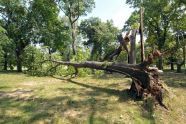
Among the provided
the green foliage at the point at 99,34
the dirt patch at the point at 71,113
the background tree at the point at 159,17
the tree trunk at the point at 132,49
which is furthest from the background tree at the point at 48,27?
the dirt patch at the point at 71,113

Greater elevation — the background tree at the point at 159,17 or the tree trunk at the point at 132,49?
the background tree at the point at 159,17

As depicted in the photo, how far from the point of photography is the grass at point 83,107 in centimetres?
1179

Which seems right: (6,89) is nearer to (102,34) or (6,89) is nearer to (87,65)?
(87,65)

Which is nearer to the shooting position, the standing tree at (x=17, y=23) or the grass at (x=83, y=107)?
the grass at (x=83, y=107)

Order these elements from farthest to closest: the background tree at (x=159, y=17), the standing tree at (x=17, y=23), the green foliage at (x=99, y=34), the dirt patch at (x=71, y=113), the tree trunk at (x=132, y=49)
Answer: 1. the green foliage at (x=99, y=34)
2. the standing tree at (x=17, y=23)
3. the background tree at (x=159, y=17)
4. the tree trunk at (x=132, y=49)
5. the dirt patch at (x=71, y=113)

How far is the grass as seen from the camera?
11.8 metres

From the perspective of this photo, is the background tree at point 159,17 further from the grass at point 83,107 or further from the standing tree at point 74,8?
the grass at point 83,107

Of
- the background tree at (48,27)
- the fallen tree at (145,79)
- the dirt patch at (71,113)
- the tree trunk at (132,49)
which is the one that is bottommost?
the dirt patch at (71,113)

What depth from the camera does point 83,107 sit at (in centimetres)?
1289

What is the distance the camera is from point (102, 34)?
68.8m

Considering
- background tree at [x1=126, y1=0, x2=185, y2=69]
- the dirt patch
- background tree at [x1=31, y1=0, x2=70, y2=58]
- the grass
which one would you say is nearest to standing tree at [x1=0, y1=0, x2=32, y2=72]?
background tree at [x1=31, y1=0, x2=70, y2=58]

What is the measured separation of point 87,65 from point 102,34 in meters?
52.3

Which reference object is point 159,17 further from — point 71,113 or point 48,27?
point 71,113

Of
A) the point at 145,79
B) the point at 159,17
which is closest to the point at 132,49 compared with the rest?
the point at 145,79
